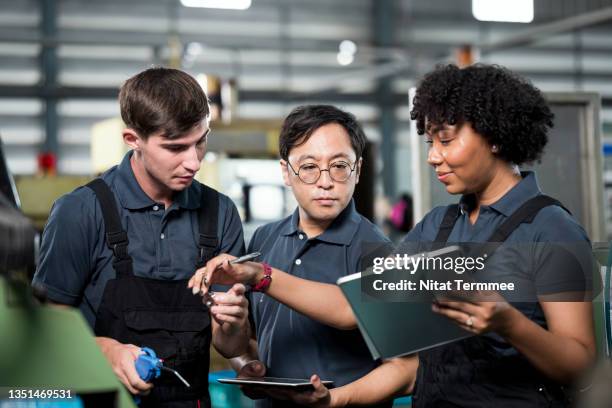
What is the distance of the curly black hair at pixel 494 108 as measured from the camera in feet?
5.32

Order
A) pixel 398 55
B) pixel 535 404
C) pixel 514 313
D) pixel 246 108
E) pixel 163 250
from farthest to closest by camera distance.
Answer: pixel 246 108 < pixel 398 55 < pixel 163 250 < pixel 535 404 < pixel 514 313

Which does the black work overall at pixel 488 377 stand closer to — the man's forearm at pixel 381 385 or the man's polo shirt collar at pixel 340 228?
the man's forearm at pixel 381 385

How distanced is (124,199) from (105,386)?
836 mm

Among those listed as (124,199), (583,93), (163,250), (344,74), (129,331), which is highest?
(344,74)

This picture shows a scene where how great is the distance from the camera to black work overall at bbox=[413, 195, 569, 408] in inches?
58.7

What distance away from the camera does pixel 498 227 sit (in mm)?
1562

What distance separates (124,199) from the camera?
1.76 metres

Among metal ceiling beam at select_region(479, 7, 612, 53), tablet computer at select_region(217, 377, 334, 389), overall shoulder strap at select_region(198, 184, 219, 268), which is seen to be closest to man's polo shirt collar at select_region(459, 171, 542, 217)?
tablet computer at select_region(217, 377, 334, 389)

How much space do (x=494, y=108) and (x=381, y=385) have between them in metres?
0.61

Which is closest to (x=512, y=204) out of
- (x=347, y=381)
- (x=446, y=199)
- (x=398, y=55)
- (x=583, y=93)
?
(x=347, y=381)

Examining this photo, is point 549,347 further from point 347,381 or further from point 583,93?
point 583,93

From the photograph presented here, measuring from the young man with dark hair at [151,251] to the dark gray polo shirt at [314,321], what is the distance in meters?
0.10

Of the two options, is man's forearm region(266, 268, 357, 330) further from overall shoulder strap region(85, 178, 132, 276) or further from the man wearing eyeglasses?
overall shoulder strap region(85, 178, 132, 276)

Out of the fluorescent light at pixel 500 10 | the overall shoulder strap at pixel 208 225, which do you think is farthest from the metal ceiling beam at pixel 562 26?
the overall shoulder strap at pixel 208 225
